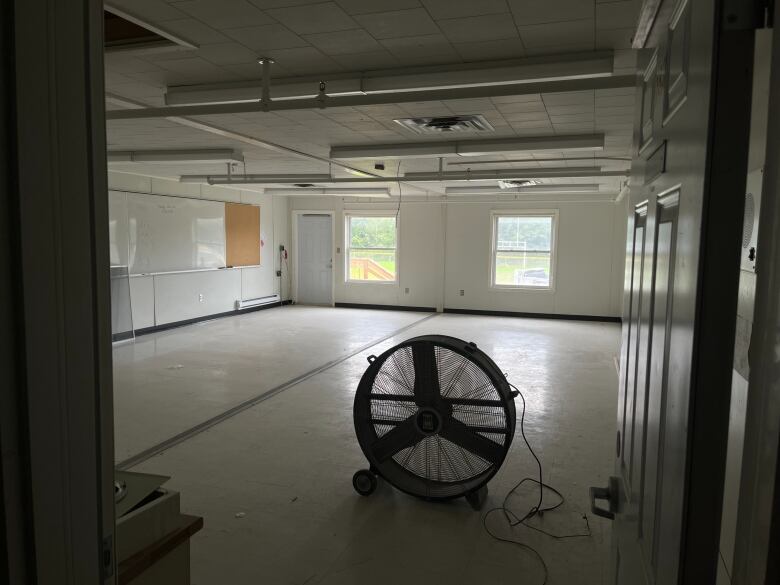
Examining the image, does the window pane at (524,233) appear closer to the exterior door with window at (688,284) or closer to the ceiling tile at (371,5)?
the ceiling tile at (371,5)

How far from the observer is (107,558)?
0.88 metres

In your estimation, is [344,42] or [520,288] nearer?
[344,42]

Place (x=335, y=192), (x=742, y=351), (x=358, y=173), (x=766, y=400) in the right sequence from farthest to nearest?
(x=335, y=192), (x=358, y=173), (x=742, y=351), (x=766, y=400)

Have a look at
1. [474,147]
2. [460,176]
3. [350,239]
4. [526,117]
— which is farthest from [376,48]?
[350,239]

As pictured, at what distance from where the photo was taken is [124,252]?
828 centimetres

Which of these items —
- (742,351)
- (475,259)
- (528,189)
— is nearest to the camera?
(742,351)

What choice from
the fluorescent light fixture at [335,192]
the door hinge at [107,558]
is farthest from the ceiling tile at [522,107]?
the fluorescent light fixture at [335,192]

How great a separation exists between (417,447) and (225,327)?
22.5 ft

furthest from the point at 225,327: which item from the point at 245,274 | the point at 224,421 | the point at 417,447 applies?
the point at 417,447

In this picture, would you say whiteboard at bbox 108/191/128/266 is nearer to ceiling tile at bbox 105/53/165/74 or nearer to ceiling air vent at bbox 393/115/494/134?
ceiling tile at bbox 105/53/165/74

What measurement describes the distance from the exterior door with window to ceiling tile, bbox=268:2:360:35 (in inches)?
81.8

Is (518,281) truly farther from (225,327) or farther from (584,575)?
(584,575)

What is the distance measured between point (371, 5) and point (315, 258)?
33.1 feet

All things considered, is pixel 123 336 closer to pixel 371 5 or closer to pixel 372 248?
pixel 372 248
